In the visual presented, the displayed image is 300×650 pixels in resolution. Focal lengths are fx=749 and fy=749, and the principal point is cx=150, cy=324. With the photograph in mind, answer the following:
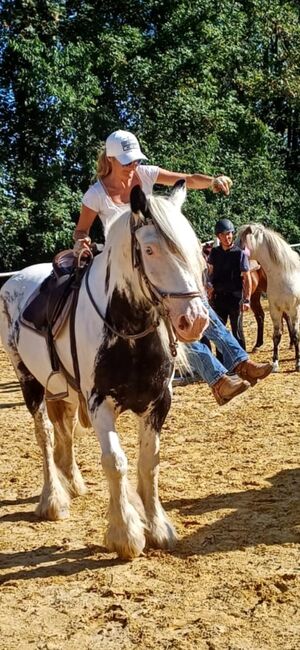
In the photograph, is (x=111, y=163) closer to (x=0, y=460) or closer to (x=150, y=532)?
(x=150, y=532)

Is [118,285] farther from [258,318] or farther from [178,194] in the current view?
[258,318]

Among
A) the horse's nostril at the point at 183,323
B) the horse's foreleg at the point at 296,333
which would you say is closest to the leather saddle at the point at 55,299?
the horse's nostril at the point at 183,323

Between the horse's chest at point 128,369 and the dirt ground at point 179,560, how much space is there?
92cm

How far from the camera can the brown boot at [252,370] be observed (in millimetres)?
5031

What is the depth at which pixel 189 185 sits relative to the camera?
15.2 feet

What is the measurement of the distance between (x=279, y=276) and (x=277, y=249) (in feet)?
1.35

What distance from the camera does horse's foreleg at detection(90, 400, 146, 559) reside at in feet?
13.1

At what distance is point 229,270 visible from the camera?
9383 millimetres

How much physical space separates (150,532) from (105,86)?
61.8ft

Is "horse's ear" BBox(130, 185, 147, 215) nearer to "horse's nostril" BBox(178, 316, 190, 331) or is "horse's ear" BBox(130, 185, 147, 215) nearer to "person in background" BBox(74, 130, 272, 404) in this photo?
"person in background" BBox(74, 130, 272, 404)

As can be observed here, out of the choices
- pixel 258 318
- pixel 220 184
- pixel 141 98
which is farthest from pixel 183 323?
pixel 141 98

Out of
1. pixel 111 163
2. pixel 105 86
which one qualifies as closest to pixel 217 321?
pixel 111 163

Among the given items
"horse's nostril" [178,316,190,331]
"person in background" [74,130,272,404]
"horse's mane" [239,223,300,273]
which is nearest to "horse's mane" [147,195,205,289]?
"horse's nostril" [178,316,190,331]

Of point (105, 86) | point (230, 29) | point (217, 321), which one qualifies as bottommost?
point (217, 321)
